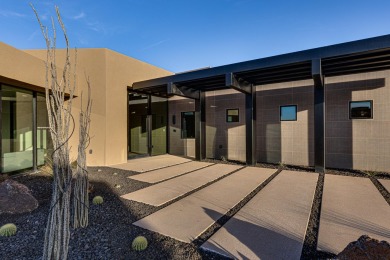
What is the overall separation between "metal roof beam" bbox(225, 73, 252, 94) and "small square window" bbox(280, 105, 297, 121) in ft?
5.64

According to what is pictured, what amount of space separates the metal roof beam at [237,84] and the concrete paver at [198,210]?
319cm

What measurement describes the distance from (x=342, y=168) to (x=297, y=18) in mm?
5838

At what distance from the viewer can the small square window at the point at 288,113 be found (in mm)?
8108

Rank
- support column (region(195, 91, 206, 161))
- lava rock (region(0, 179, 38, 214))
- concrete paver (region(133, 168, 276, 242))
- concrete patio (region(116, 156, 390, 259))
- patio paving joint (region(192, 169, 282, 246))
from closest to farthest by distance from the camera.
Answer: concrete patio (region(116, 156, 390, 259))
patio paving joint (region(192, 169, 282, 246))
concrete paver (region(133, 168, 276, 242))
lava rock (region(0, 179, 38, 214))
support column (region(195, 91, 206, 161))

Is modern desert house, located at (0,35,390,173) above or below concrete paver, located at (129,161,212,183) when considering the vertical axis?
above

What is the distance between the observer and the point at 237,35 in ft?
29.5

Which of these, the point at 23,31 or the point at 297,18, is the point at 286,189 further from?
the point at 23,31

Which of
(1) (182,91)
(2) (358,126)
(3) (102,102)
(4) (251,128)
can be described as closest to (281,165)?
(4) (251,128)

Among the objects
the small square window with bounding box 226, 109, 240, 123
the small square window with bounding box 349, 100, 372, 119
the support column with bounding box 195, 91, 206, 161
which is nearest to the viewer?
the small square window with bounding box 349, 100, 372, 119

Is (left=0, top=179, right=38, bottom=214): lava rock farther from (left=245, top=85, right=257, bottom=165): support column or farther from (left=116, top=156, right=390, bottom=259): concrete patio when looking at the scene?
(left=245, top=85, right=257, bottom=165): support column

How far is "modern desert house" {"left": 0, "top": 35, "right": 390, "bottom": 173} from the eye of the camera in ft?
19.3

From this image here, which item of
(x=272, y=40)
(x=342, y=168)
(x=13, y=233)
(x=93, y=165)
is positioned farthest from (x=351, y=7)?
(x=93, y=165)

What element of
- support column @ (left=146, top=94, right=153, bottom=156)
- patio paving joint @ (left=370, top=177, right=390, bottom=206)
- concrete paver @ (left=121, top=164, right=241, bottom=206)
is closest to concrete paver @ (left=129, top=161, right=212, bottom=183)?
concrete paver @ (left=121, top=164, right=241, bottom=206)

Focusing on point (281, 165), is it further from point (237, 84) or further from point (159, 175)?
point (159, 175)
